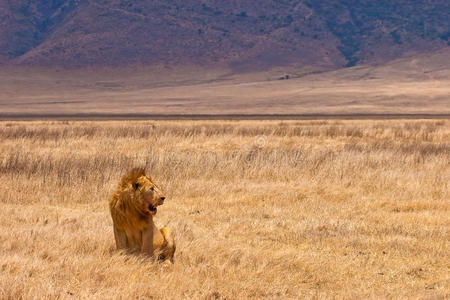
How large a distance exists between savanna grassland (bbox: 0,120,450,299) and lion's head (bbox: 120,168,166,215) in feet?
2.36

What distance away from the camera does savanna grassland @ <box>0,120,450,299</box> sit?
7.43 meters

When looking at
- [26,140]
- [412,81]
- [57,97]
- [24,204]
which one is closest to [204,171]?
[24,204]

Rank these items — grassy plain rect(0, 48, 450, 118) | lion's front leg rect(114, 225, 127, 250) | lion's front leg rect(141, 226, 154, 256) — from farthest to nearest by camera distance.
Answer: grassy plain rect(0, 48, 450, 118)
lion's front leg rect(114, 225, 127, 250)
lion's front leg rect(141, 226, 154, 256)

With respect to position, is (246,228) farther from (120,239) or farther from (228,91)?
(228,91)

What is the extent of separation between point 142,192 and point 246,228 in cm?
386

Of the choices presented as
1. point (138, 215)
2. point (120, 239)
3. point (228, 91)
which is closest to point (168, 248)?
point (120, 239)

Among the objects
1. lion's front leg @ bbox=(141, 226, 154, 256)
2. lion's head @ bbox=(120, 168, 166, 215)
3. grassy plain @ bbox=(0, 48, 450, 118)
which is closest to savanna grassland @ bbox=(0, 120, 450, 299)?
lion's front leg @ bbox=(141, 226, 154, 256)

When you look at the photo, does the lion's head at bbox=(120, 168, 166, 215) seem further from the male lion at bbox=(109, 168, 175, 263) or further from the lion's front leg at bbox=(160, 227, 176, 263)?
the lion's front leg at bbox=(160, 227, 176, 263)

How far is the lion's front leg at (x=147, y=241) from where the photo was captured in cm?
764

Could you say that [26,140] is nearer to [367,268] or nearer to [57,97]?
[367,268]

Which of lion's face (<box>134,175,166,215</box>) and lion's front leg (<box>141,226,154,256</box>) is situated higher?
lion's face (<box>134,175,166,215</box>)

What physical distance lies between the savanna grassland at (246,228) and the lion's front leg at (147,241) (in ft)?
0.47

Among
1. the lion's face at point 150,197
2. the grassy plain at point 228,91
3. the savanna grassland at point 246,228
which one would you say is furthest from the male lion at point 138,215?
the grassy plain at point 228,91

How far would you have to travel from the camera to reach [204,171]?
1686 centimetres
